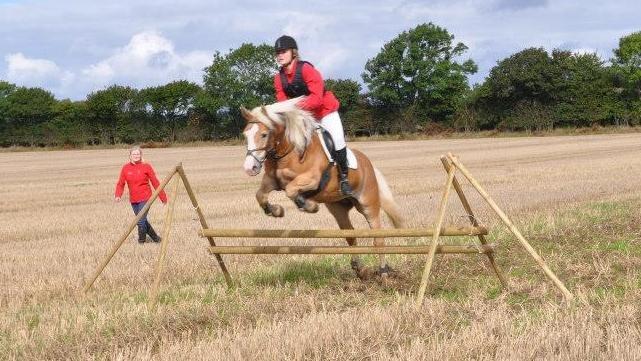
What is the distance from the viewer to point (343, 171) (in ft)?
27.4

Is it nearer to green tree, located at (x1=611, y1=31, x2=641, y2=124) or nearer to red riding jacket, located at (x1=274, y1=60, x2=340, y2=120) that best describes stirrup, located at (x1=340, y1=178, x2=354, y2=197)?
red riding jacket, located at (x1=274, y1=60, x2=340, y2=120)

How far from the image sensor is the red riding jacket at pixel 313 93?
7930 mm

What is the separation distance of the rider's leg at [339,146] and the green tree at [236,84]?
6167cm

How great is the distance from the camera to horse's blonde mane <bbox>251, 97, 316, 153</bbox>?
7480 mm

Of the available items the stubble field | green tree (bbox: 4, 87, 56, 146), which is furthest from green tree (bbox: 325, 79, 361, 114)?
the stubble field

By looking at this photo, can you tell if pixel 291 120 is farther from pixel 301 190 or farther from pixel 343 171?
pixel 343 171

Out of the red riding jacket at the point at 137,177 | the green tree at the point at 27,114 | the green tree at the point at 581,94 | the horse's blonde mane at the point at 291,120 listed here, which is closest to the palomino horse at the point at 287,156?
the horse's blonde mane at the point at 291,120

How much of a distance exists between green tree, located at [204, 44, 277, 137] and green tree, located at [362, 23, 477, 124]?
34.0 feet

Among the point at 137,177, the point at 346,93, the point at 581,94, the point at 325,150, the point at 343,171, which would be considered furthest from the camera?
the point at 346,93

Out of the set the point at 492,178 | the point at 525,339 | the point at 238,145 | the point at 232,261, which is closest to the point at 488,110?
the point at 238,145

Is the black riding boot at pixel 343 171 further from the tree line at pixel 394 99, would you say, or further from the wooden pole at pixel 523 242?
the tree line at pixel 394 99

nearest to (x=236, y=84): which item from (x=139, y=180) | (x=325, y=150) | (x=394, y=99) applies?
(x=394, y=99)

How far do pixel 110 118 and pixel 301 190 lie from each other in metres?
67.9

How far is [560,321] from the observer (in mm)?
6180
